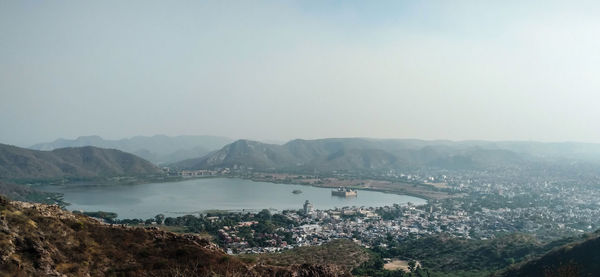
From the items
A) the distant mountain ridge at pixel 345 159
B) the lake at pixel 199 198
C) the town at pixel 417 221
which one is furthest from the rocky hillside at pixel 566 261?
the distant mountain ridge at pixel 345 159

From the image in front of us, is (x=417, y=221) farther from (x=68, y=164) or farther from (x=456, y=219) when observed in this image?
(x=68, y=164)

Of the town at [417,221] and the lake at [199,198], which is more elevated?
the town at [417,221]

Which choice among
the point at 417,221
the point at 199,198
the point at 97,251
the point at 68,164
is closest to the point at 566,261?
Answer: the point at 97,251

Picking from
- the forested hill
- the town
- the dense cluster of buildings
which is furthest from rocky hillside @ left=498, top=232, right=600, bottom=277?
the forested hill

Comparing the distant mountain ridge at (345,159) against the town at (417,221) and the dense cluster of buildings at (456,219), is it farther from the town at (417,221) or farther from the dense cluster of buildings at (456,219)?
the dense cluster of buildings at (456,219)

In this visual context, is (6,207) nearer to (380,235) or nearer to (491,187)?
(380,235)

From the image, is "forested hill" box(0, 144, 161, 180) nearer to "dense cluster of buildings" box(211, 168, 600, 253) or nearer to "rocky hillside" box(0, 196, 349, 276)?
"dense cluster of buildings" box(211, 168, 600, 253)

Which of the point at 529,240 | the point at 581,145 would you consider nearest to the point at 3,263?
the point at 529,240
